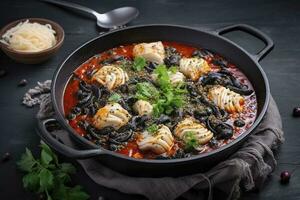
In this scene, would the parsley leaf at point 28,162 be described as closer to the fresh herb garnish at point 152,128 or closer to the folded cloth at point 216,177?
the folded cloth at point 216,177

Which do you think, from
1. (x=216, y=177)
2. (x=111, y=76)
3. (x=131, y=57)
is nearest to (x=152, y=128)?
(x=216, y=177)

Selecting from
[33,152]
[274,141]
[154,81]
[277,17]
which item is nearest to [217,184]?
[274,141]

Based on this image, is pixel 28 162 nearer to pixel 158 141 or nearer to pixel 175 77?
pixel 158 141

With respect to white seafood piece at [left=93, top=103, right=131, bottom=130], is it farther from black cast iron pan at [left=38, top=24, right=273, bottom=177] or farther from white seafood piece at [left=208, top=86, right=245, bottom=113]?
white seafood piece at [left=208, top=86, right=245, bottom=113]

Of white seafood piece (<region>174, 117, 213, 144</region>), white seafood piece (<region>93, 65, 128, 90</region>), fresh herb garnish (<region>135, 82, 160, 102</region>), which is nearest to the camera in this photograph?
white seafood piece (<region>174, 117, 213, 144</region>)

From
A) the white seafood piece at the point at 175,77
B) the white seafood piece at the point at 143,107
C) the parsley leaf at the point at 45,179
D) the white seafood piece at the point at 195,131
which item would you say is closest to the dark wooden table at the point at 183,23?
the parsley leaf at the point at 45,179

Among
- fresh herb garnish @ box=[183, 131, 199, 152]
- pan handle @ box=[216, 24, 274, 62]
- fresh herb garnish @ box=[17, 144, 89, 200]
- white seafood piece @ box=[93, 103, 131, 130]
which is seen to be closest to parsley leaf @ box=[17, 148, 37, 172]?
fresh herb garnish @ box=[17, 144, 89, 200]
